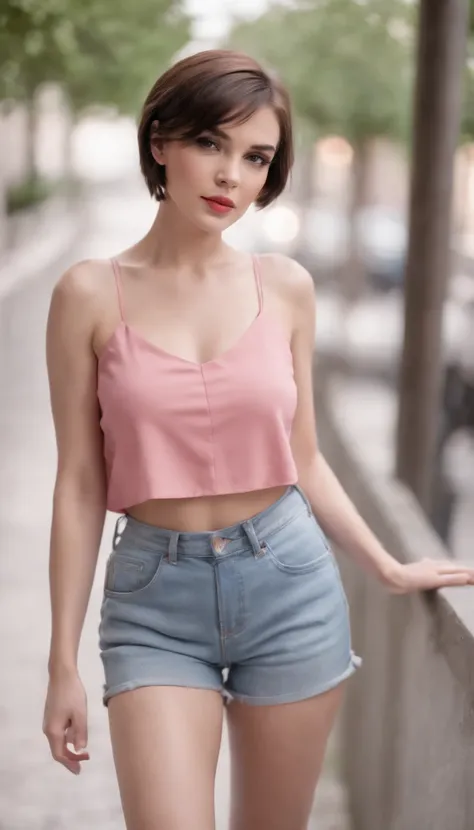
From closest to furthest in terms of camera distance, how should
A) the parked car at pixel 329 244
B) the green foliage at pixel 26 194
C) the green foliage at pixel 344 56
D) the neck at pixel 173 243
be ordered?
the neck at pixel 173 243 → the green foliage at pixel 344 56 → the green foliage at pixel 26 194 → the parked car at pixel 329 244

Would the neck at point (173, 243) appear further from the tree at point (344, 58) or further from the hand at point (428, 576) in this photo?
the tree at point (344, 58)

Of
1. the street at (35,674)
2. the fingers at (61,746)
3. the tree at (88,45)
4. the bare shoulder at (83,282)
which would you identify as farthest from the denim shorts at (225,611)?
the tree at (88,45)

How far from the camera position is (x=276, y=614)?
6.11 feet

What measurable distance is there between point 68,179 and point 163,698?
19103mm

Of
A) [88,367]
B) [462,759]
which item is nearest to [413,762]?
[462,759]

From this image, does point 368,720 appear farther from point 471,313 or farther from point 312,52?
point 312,52

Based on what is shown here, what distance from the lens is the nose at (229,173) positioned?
1.80 metres

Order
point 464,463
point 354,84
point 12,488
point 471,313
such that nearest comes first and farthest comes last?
point 12,488, point 471,313, point 464,463, point 354,84

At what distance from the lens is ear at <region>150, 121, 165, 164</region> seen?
1.86m

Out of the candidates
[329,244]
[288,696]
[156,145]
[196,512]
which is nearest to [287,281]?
[156,145]

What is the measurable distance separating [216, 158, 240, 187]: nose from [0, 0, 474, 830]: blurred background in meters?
0.24

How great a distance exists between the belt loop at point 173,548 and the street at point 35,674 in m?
1.38

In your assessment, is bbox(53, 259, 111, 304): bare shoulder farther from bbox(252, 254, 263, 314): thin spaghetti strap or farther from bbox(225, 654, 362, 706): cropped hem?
bbox(225, 654, 362, 706): cropped hem

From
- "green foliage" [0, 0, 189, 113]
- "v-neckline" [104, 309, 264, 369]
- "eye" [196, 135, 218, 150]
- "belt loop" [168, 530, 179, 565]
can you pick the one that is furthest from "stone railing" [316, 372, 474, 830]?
"green foliage" [0, 0, 189, 113]
